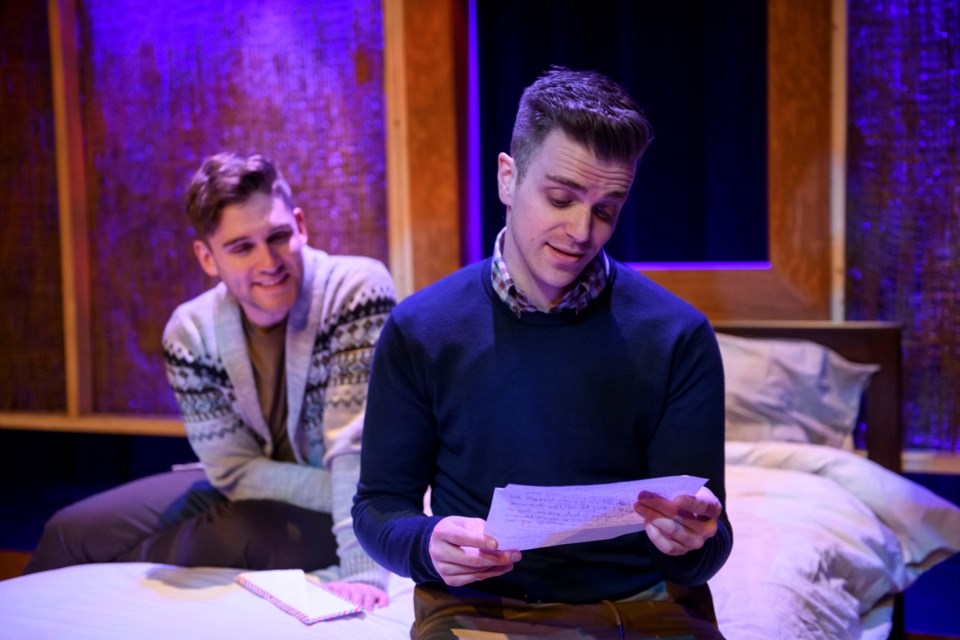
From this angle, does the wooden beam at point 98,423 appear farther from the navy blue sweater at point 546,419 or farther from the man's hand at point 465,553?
the man's hand at point 465,553

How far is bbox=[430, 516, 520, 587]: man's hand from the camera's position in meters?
1.07

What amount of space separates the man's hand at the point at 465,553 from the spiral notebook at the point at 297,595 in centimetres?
45

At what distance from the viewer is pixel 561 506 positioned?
3.30ft

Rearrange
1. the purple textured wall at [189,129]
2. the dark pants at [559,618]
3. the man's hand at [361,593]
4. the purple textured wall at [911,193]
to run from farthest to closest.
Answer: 1. the purple textured wall at [189,129]
2. the purple textured wall at [911,193]
3. the man's hand at [361,593]
4. the dark pants at [559,618]

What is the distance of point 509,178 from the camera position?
1304 millimetres

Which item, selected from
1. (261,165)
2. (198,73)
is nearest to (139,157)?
(198,73)

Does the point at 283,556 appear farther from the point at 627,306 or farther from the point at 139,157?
the point at 139,157

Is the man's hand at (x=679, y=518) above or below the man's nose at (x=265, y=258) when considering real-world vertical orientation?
below

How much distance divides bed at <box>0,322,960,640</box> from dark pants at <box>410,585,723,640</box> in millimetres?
242

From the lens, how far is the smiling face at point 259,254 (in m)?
1.92

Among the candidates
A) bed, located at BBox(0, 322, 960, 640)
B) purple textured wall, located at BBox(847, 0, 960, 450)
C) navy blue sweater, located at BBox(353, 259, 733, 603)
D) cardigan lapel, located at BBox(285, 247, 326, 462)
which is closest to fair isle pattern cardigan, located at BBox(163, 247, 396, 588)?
cardigan lapel, located at BBox(285, 247, 326, 462)

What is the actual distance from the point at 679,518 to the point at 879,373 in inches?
65.3

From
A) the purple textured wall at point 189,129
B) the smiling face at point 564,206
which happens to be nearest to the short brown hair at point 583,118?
the smiling face at point 564,206

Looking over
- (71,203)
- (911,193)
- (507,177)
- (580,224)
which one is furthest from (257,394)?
(911,193)
